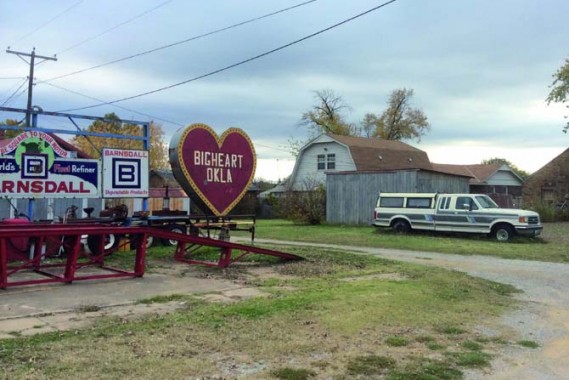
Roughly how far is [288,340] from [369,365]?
1.12 m

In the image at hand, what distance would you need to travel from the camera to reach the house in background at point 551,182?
42688mm

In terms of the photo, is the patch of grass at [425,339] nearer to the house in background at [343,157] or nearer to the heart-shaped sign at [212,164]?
the heart-shaped sign at [212,164]

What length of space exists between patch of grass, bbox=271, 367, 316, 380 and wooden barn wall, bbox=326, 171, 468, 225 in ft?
81.4

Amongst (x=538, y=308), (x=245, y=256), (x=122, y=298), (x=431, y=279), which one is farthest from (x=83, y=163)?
(x=538, y=308)

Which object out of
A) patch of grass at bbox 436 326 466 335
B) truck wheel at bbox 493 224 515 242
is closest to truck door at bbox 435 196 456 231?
truck wheel at bbox 493 224 515 242

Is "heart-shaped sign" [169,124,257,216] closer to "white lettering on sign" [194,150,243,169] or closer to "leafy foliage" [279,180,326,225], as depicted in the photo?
"white lettering on sign" [194,150,243,169]

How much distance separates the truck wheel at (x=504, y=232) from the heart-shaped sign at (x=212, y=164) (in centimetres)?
1243

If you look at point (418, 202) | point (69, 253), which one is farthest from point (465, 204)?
point (69, 253)

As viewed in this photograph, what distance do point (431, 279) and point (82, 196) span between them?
28.3 feet

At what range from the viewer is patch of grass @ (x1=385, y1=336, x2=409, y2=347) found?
20.4 feet

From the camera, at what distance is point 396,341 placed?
6328 millimetres

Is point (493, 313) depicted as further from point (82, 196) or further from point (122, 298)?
point (82, 196)

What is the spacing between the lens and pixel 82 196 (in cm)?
1391

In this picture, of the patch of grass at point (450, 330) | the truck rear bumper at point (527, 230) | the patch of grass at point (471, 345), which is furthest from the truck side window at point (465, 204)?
the patch of grass at point (471, 345)
